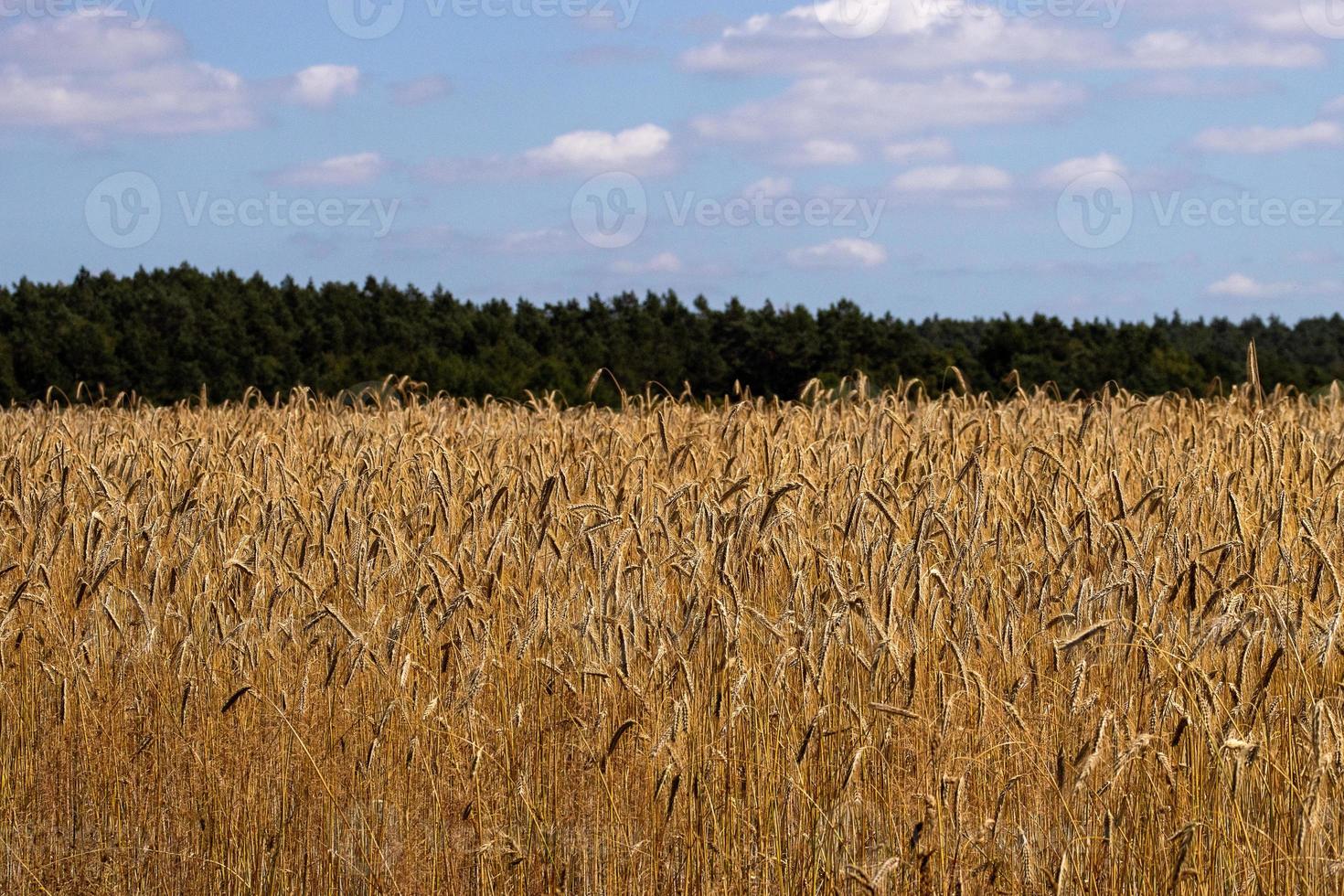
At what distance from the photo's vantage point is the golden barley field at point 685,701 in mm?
2664

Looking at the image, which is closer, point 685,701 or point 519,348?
point 685,701

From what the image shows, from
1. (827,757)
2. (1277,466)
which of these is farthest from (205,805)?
(1277,466)

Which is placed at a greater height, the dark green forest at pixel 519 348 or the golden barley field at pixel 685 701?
the dark green forest at pixel 519 348

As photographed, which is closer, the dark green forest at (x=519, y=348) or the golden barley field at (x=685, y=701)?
the golden barley field at (x=685, y=701)

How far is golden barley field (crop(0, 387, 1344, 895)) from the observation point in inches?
105

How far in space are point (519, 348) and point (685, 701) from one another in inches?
747

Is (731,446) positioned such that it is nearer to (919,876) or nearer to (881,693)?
(881,693)

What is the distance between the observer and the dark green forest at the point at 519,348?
20703 millimetres

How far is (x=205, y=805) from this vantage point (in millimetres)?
3279

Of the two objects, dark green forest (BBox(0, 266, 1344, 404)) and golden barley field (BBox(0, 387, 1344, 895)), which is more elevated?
dark green forest (BBox(0, 266, 1344, 404))

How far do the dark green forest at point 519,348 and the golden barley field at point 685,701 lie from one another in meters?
14.6

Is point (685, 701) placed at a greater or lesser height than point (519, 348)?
lesser

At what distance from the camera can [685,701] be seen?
2.79m

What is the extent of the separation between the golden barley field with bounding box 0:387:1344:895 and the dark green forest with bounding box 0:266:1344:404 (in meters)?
14.6
